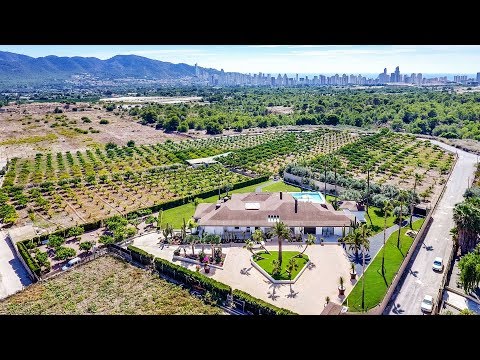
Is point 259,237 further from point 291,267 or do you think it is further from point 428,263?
point 428,263

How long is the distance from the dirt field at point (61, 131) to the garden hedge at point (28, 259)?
38269 millimetres

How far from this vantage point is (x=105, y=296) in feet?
76.1

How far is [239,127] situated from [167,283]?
196 ft

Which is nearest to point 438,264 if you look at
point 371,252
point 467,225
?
point 467,225

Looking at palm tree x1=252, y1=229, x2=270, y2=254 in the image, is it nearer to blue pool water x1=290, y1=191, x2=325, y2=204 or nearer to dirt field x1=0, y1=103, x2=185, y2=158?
blue pool water x1=290, y1=191, x2=325, y2=204

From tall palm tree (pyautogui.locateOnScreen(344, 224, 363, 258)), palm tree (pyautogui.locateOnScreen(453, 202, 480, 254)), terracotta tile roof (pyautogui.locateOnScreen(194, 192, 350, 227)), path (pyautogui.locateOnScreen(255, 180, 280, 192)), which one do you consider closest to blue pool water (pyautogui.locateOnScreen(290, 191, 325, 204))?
terracotta tile roof (pyautogui.locateOnScreen(194, 192, 350, 227))

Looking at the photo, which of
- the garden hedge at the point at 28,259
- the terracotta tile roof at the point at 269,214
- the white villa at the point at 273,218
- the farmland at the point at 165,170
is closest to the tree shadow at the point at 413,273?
the white villa at the point at 273,218

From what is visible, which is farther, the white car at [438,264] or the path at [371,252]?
the path at [371,252]

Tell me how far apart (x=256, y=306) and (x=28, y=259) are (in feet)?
54.8

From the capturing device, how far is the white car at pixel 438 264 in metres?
25.1

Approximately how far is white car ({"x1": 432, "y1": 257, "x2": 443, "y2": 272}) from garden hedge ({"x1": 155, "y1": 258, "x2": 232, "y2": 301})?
13879 mm

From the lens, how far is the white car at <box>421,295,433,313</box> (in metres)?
21.0

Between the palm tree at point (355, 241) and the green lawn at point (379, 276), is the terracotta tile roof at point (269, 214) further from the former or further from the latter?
the green lawn at point (379, 276)
